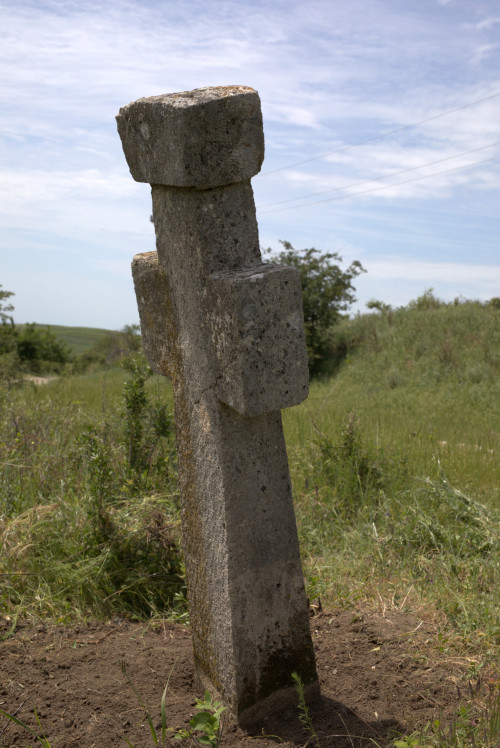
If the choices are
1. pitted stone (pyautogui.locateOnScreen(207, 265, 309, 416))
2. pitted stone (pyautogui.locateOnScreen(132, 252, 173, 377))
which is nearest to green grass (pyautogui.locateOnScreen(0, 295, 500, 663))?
pitted stone (pyautogui.locateOnScreen(132, 252, 173, 377))

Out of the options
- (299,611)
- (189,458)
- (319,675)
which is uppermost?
(189,458)

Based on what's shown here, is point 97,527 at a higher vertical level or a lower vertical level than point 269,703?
higher

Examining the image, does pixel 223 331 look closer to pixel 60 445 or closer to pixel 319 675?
pixel 319 675

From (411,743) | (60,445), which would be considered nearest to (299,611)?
(411,743)

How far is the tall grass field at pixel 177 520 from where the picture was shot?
141 inches

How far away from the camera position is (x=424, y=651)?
2895 millimetres

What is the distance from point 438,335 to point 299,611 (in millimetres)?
12223

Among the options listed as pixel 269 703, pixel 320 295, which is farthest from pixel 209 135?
pixel 320 295

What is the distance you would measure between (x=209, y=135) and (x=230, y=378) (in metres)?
0.83

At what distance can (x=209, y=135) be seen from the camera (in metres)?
2.36

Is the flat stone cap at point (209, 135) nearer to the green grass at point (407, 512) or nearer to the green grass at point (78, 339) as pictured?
the green grass at point (407, 512)

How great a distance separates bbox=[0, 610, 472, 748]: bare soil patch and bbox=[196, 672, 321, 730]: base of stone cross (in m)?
0.03

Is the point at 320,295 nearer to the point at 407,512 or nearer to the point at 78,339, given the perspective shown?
the point at 407,512

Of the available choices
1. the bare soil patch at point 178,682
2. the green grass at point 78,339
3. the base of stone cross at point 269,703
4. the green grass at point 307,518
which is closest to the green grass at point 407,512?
the green grass at point 307,518
